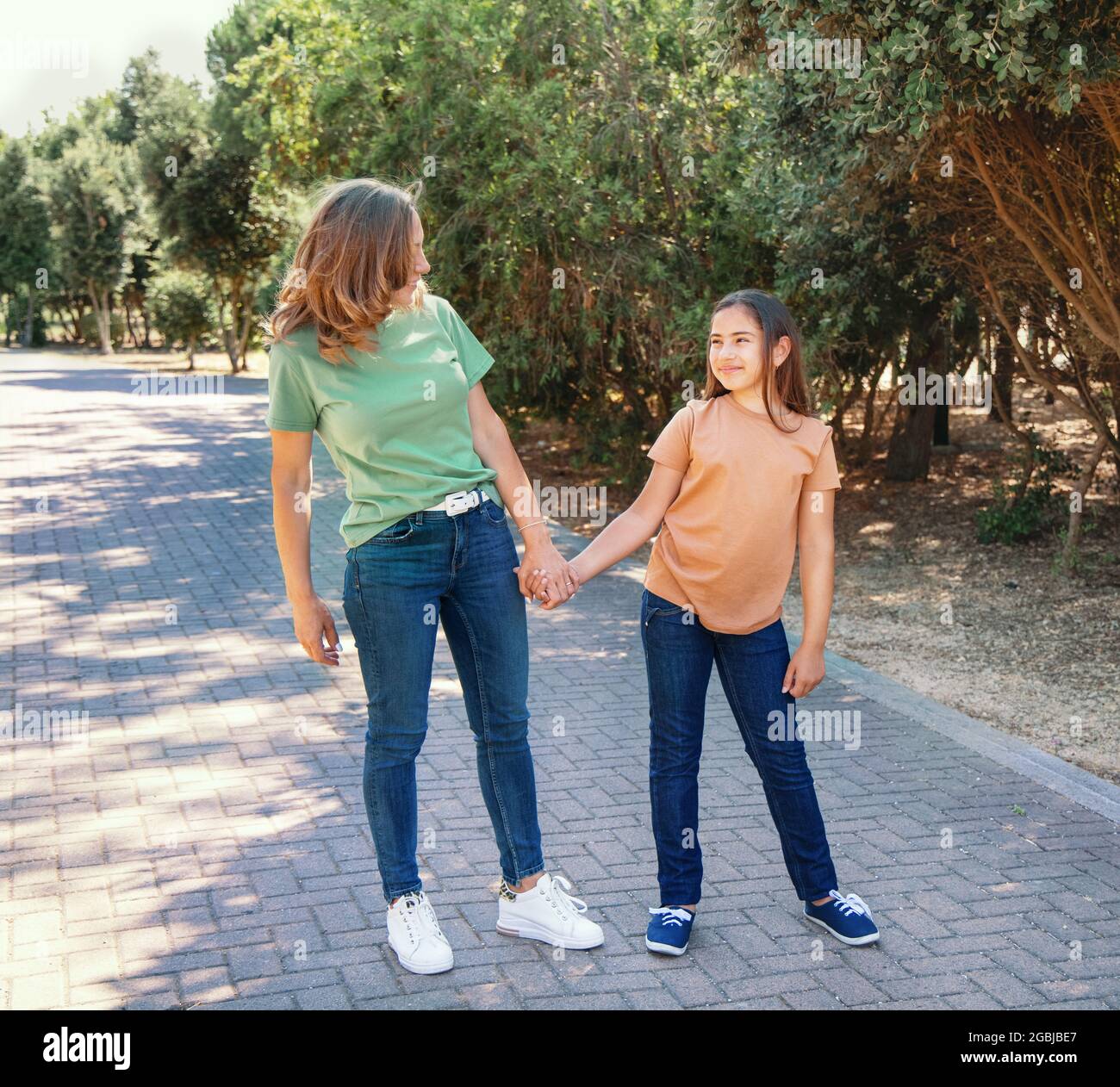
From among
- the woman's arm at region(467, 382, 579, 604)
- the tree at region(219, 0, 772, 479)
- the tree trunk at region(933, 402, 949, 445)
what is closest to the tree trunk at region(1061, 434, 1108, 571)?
the tree at region(219, 0, 772, 479)

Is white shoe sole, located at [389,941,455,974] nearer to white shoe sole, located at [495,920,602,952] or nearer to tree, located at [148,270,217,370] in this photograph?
white shoe sole, located at [495,920,602,952]

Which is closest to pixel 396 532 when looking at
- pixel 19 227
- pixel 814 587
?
pixel 814 587

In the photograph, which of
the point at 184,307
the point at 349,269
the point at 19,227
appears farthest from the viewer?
the point at 19,227

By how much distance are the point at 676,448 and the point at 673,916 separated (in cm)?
137

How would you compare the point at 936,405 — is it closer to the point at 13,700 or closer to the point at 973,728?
the point at 973,728

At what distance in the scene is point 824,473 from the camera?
3615 millimetres

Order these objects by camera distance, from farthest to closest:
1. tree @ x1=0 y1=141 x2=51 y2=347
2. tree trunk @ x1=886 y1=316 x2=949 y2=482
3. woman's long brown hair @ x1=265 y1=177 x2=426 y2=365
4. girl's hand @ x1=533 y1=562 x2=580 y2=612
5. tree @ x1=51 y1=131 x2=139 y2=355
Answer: tree @ x1=0 y1=141 x2=51 y2=347
tree @ x1=51 y1=131 x2=139 y2=355
tree trunk @ x1=886 y1=316 x2=949 y2=482
girl's hand @ x1=533 y1=562 x2=580 y2=612
woman's long brown hair @ x1=265 y1=177 x2=426 y2=365

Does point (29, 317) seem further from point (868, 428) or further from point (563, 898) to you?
point (563, 898)

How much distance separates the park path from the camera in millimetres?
3543

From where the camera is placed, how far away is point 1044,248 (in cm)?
848

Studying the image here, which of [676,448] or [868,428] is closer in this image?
[676,448]

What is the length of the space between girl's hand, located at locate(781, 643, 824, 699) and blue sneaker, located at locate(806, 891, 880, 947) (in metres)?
0.68

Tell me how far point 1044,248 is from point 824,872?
19.9 feet

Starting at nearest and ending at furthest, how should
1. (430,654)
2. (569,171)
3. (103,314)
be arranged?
(430,654) < (569,171) < (103,314)
